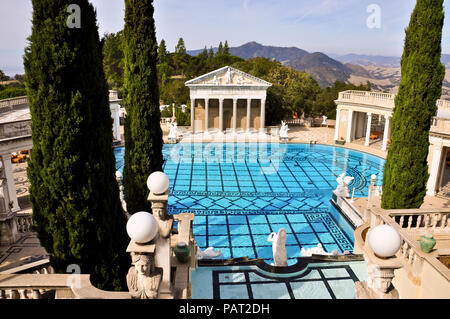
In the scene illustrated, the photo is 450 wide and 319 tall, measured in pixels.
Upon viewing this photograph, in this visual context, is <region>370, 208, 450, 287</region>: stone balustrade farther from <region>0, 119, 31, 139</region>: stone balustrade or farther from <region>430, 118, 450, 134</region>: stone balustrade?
<region>0, 119, 31, 139</region>: stone balustrade

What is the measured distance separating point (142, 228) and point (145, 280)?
0.76m

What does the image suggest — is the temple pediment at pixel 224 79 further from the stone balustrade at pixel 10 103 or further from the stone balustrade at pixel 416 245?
the stone balustrade at pixel 416 245

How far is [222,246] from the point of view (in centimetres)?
1320

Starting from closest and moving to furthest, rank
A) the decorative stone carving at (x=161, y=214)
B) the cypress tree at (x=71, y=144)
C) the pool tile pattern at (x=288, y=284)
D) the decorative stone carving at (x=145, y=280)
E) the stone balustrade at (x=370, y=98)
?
the decorative stone carving at (x=145, y=280)
the decorative stone carving at (x=161, y=214)
the cypress tree at (x=71, y=144)
the pool tile pattern at (x=288, y=284)
the stone balustrade at (x=370, y=98)

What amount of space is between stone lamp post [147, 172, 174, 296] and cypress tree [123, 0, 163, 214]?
5005 mm

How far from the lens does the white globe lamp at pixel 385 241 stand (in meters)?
3.95

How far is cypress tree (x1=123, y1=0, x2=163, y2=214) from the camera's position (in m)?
10.9

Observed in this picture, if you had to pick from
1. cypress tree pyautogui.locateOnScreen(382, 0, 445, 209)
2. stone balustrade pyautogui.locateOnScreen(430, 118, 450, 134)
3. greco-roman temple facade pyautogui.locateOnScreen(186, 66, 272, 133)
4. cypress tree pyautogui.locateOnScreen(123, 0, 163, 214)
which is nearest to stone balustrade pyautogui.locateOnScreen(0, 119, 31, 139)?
cypress tree pyautogui.locateOnScreen(123, 0, 163, 214)

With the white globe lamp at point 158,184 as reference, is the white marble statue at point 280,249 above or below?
below

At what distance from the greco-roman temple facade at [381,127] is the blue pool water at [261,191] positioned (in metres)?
2.88

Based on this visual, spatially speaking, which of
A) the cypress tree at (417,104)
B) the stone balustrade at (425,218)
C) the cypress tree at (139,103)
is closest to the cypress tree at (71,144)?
the cypress tree at (139,103)

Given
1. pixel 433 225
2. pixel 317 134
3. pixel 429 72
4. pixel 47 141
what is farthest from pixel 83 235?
pixel 317 134

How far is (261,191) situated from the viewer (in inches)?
754
